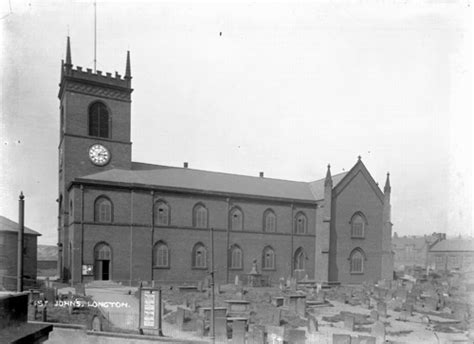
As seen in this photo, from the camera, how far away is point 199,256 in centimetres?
2845

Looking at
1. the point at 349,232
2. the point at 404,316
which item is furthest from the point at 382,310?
the point at 349,232

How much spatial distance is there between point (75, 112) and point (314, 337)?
23.0m

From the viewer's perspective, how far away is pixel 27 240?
2945 cm

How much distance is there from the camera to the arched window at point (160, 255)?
26.8m

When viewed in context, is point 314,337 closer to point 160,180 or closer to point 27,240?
point 160,180

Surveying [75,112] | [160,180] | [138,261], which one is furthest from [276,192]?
[75,112]

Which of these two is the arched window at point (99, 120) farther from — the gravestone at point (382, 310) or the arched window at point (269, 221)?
the gravestone at point (382, 310)

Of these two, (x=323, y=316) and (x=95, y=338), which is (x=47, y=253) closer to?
(x=95, y=338)

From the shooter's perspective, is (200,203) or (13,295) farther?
(200,203)

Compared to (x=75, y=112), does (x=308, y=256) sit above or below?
below

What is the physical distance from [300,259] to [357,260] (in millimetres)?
5560

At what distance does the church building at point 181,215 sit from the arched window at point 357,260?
0.31ft

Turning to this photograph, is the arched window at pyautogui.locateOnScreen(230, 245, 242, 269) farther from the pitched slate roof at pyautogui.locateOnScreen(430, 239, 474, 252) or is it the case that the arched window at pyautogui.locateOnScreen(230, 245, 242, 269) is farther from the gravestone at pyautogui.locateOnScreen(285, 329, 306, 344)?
the pitched slate roof at pyautogui.locateOnScreen(430, 239, 474, 252)

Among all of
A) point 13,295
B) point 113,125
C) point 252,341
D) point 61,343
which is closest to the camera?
point 13,295
